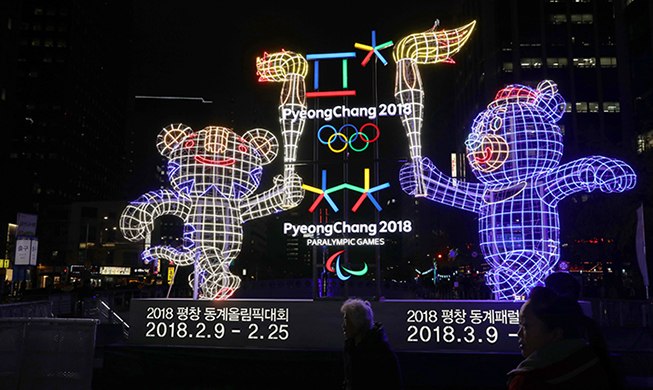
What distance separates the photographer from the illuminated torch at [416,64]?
1085cm

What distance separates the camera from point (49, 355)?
725 cm

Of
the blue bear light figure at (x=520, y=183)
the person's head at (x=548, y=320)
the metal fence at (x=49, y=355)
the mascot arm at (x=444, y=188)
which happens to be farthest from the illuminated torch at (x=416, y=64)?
the person's head at (x=548, y=320)

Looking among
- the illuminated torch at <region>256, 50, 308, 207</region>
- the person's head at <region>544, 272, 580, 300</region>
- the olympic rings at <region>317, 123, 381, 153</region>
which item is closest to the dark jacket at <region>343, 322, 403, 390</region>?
the person's head at <region>544, 272, 580, 300</region>

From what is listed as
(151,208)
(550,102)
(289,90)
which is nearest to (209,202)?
(151,208)

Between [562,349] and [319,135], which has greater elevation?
[319,135]

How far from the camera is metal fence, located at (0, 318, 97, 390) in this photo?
281 inches

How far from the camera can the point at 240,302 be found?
1014 cm

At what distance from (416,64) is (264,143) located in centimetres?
403

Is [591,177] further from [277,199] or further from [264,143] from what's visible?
[264,143]

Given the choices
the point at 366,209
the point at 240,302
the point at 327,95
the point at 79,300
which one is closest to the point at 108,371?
the point at 240,302

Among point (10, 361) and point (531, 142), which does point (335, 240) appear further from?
point (10, 361)

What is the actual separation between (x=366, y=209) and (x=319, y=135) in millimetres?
1848

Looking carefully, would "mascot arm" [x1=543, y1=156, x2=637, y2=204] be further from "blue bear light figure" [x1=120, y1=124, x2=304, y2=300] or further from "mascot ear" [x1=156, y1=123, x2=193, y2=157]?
"mascot ear" [x1=156, y1=123, x2=193, y2=157]

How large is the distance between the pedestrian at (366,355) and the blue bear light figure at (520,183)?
246 inches
